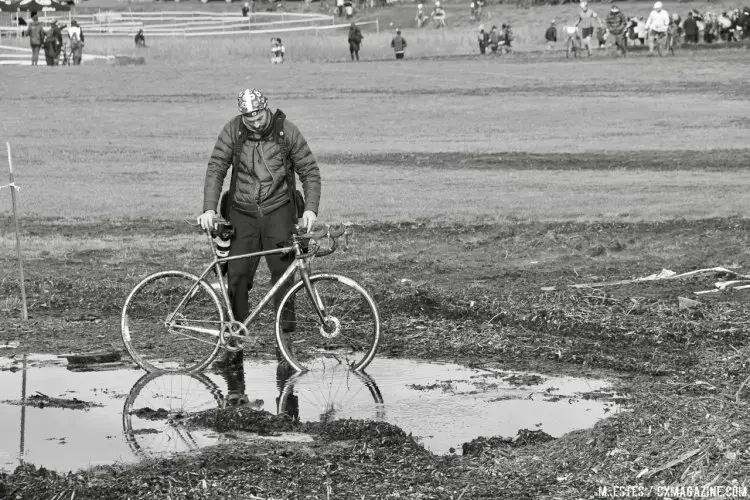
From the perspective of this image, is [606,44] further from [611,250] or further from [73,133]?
[611,250]

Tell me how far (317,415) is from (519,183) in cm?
1349

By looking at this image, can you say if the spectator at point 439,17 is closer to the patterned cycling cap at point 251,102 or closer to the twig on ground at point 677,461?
the patterned cycling cap at point 251,102

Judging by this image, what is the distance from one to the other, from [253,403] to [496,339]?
2.23 m

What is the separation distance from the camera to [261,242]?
30.3 feet

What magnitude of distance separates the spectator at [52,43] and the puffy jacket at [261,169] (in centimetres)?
4152

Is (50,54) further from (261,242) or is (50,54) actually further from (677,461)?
(677,461)

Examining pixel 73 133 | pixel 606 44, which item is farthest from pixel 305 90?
pixel 606 44

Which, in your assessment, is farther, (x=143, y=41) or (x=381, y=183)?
(x=143, y=41)

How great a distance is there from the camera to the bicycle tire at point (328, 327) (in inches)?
351

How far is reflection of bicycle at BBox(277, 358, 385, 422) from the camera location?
8.00 m

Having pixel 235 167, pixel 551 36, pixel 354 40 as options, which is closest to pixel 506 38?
pixel 551 36

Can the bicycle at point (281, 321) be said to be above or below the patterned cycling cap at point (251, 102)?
below

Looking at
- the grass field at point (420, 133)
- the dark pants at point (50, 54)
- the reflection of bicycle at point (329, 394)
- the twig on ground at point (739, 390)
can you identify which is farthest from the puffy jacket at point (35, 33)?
the twig on ground at point (739, 390)

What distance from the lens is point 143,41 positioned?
6066cm
